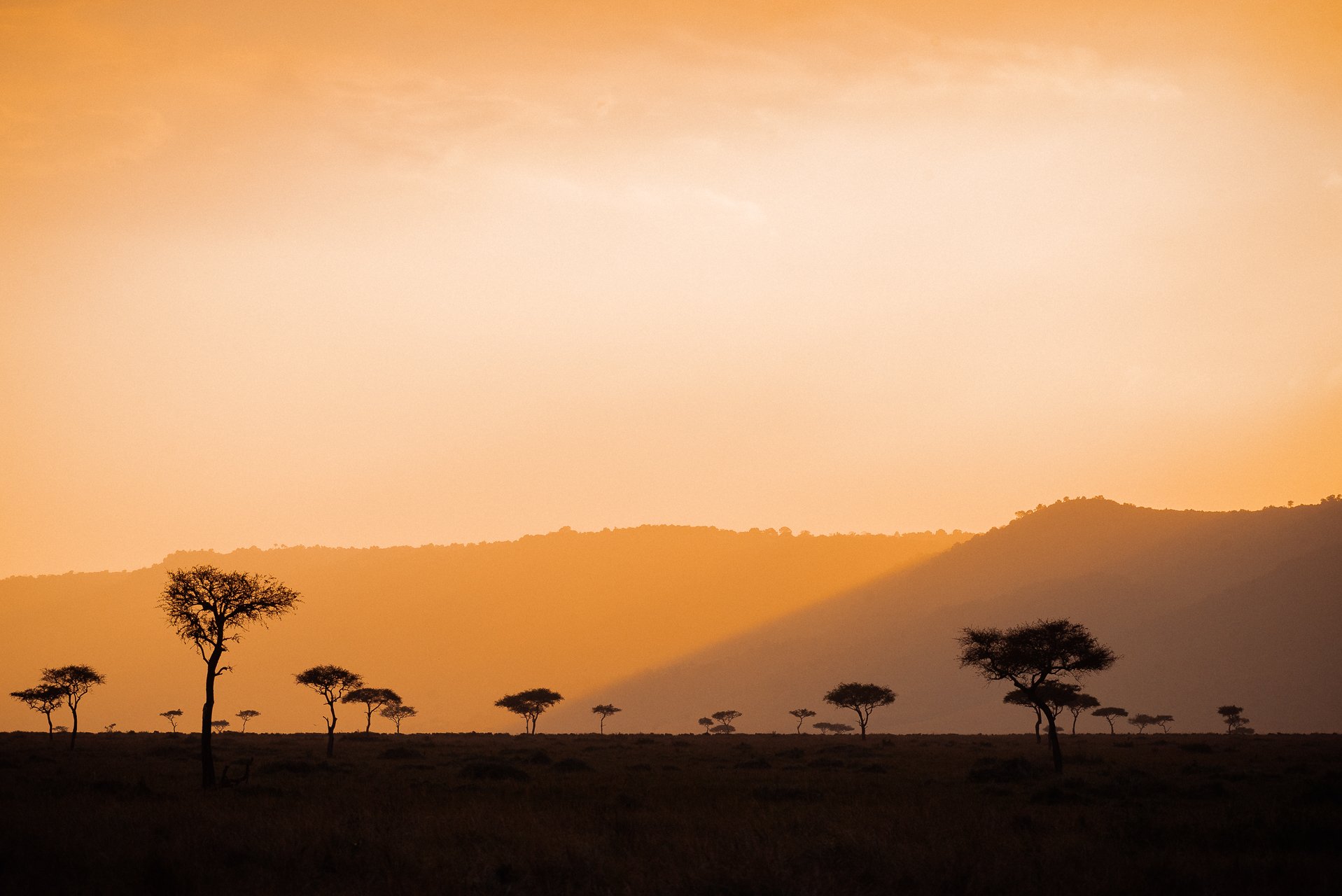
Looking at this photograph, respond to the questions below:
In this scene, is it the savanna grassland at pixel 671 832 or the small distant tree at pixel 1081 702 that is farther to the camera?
the small distant tree at pixel 1081 702

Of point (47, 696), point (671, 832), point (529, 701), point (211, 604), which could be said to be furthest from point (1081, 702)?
point (47, 696)

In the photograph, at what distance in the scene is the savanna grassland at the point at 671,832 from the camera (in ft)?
46.1

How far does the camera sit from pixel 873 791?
98.4 feet

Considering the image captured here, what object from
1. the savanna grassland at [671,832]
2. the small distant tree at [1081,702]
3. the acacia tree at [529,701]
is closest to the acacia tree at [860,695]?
the small distant tree at [1081,702]

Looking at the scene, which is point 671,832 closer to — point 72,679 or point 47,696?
point 72,679

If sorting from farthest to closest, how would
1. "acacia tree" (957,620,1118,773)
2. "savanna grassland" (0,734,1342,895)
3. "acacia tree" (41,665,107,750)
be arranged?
"acacia tree" (41,665,107,750), "acacia tree" (957,620,1118,773), "savanna grassland" (0,734,1342,895)

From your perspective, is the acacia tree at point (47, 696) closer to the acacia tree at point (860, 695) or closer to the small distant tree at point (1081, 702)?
the acacia tree at point (860, 695)

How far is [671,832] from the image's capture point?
62.8 ft

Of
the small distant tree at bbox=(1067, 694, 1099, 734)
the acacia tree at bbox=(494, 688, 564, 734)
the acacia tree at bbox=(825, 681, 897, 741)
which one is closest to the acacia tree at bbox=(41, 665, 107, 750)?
the acacia tree at bbox=(494, 688, 564, 734)

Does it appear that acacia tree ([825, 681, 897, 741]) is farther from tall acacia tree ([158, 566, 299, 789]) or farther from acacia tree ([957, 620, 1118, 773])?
tall acacia tree ([158, 566, 299, 789])

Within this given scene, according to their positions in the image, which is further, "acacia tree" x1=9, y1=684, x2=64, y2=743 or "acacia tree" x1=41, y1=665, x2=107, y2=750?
"acacia tree" x1=9, y1=684, x2=64, y2=743

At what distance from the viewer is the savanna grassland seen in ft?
46.1

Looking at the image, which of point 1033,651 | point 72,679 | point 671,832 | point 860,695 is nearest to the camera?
point 671,832

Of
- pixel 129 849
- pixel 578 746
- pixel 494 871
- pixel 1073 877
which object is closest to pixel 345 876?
pixel 494 871
